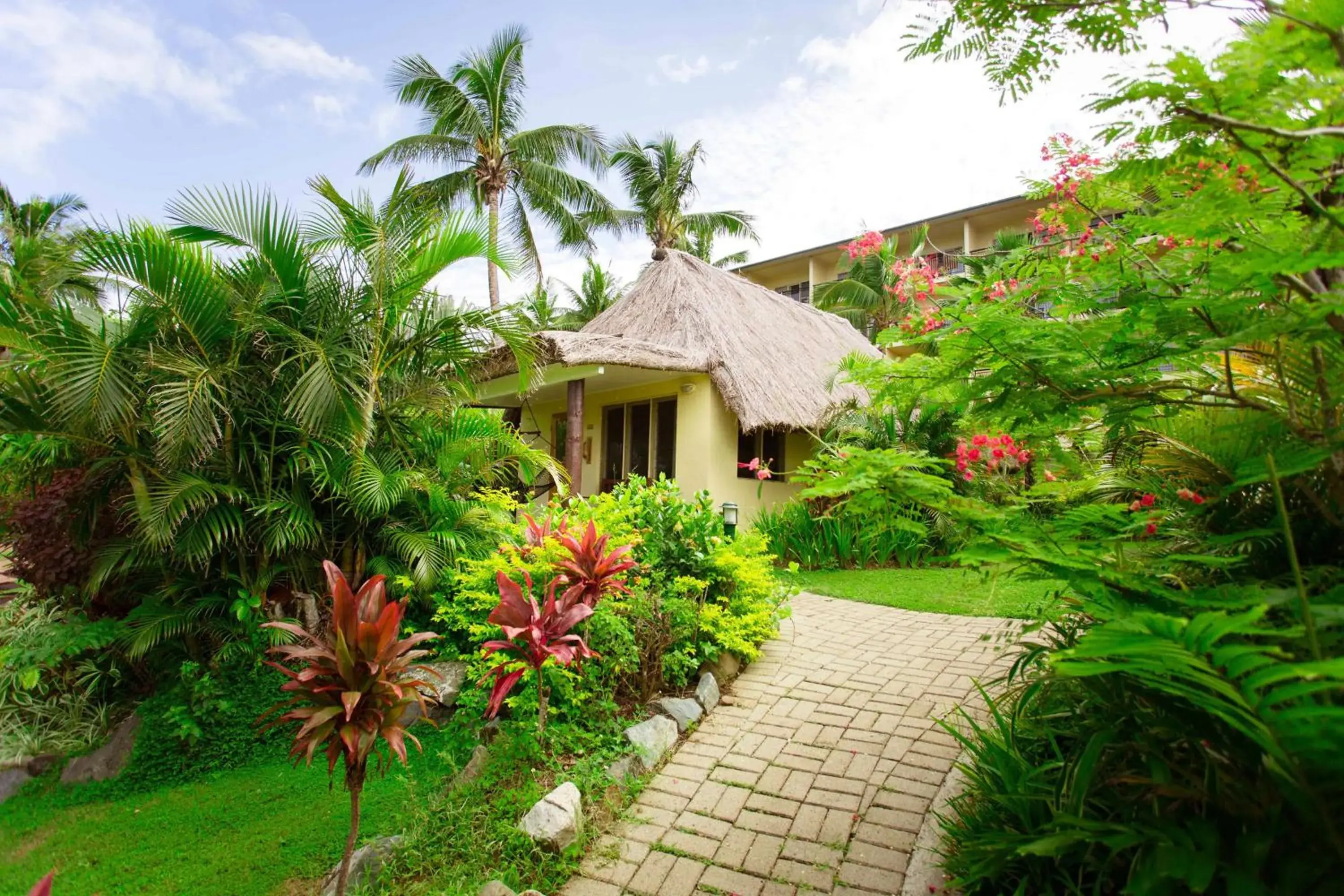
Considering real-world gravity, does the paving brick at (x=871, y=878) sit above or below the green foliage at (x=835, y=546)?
below

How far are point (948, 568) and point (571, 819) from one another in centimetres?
729

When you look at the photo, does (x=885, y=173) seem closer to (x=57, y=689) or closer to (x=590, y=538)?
(x=590, y=538)

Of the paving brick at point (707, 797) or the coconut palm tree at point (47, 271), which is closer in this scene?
the paving brick at point (707, 797)

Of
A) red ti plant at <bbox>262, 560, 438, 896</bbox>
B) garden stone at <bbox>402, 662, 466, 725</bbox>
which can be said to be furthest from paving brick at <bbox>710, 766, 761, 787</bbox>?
garden stone at <bbox>402, 662, 466, 725</bbox>

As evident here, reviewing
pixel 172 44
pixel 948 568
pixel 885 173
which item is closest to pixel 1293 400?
pixel 885 173

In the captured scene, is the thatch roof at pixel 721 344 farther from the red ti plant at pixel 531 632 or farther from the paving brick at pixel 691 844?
the paving brick at pixel 691 844

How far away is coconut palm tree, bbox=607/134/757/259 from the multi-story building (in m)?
3.36

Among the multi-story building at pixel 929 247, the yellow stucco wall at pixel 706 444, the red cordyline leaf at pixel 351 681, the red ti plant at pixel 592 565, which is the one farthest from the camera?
the multi-story building at pixel 929 247

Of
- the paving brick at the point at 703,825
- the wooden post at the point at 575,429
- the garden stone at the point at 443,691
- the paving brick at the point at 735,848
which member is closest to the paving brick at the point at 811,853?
the paving brick at the point at 735,848

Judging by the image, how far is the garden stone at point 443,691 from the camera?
468 cm

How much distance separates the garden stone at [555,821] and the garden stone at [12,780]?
4405 mm

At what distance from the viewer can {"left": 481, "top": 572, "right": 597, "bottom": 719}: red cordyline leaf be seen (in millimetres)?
3039

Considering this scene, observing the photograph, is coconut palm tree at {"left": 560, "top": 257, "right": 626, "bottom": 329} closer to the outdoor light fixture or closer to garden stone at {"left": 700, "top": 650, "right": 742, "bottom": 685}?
the outdoor light fixture

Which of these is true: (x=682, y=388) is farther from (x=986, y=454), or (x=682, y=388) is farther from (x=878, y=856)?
(x=878, y=856)
